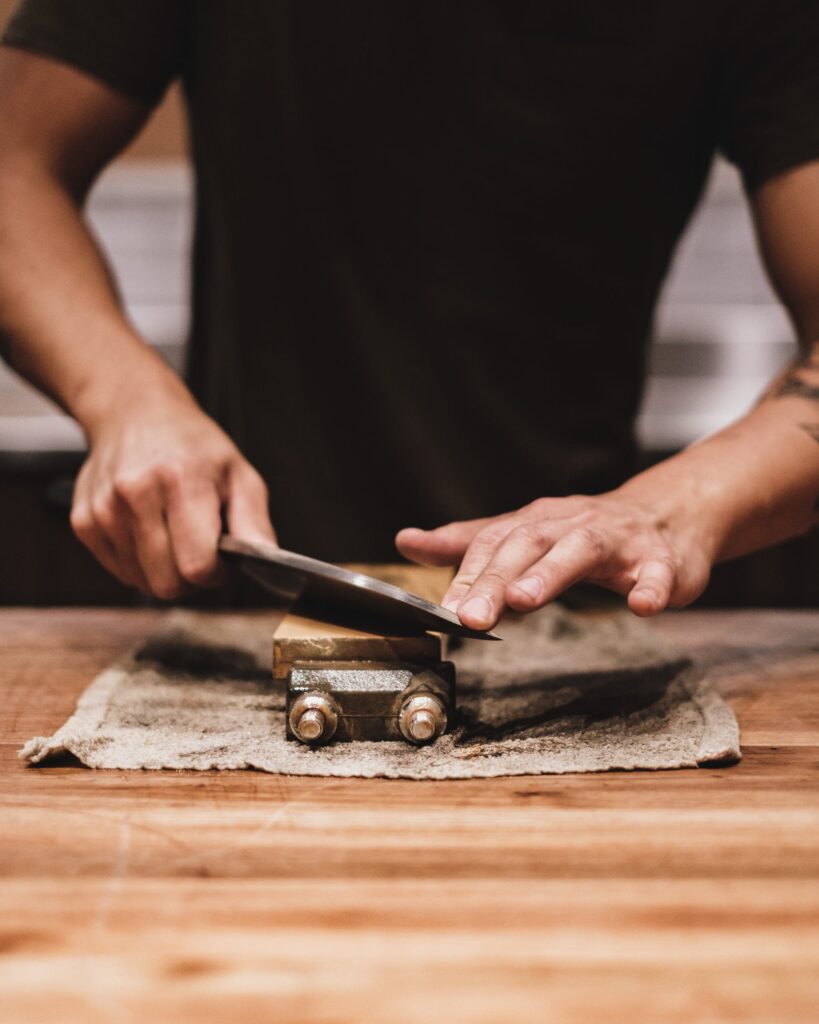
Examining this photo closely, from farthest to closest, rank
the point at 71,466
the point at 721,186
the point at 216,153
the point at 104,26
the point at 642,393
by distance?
the point at 721,186
the point at 71,466
the point at 642,393
the point at 216,153
the point at 104,26

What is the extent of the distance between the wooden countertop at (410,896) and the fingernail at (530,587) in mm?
116

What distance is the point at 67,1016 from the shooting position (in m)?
0.31

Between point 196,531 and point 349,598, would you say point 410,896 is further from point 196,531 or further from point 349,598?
point 196,531

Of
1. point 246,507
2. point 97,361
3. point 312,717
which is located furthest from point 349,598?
point 97,361

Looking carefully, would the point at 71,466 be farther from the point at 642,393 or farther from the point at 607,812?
the point at 607,812

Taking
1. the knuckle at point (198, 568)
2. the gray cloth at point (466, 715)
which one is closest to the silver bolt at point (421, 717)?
the gray cloth at point (466, 715)

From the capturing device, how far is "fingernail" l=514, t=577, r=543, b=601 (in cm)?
57

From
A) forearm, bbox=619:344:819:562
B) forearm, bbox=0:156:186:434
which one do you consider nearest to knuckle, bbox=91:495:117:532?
forearm, bbox=0:156:186:434

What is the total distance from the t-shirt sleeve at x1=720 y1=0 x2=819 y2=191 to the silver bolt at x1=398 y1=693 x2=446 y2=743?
2.45 feet

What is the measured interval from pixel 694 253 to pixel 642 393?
145cm

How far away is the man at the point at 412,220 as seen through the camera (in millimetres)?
932

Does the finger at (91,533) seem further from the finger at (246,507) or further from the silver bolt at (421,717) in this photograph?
the silver bolt at (421,717)

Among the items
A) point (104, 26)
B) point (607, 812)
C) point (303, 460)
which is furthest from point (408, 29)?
point (607, 812)

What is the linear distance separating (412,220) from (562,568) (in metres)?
0.60
